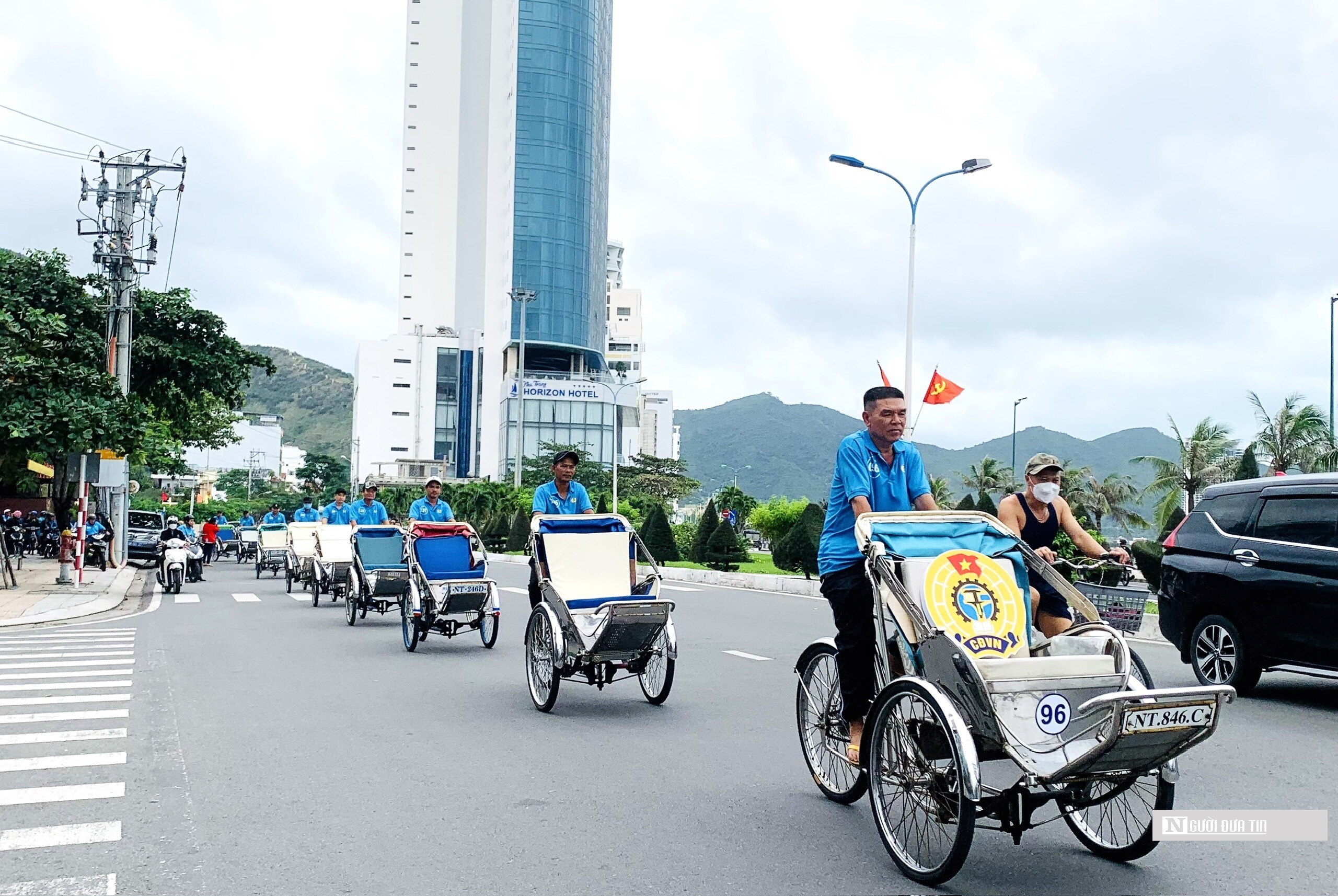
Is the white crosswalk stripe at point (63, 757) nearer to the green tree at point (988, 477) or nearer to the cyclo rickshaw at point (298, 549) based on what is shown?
the cyclo rickshaw at point (298, 549)

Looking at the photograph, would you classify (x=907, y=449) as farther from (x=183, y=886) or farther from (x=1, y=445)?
(x=1, y=445)

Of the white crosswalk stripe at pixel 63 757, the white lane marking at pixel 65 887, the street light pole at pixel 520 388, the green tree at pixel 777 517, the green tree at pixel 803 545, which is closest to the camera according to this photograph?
the white lane marking at pixel 65 887

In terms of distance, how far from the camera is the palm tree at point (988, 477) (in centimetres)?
7300

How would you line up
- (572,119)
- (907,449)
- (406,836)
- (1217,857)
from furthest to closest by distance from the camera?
(572,119)
(907,449)
(406,836)
(1217,857)

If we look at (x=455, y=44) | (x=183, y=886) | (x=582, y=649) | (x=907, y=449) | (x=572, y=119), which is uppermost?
(x=455, y=44)

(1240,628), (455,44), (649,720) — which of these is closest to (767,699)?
(649,720)

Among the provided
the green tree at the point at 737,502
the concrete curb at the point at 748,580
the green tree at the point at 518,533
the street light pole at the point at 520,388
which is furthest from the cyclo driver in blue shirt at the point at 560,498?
the street light pole at the point at 520,388

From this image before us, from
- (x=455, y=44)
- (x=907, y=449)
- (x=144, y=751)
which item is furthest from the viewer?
(x=455, y=44)

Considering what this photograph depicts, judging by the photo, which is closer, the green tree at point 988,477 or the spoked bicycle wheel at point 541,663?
the spoked bicycle wheel at point 541,663

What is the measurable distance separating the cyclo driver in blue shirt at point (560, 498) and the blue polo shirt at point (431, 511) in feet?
15.8

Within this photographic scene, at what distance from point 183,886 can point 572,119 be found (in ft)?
384

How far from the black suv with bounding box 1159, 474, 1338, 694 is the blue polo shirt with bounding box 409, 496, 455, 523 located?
331 inches

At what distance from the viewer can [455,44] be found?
422 feet
